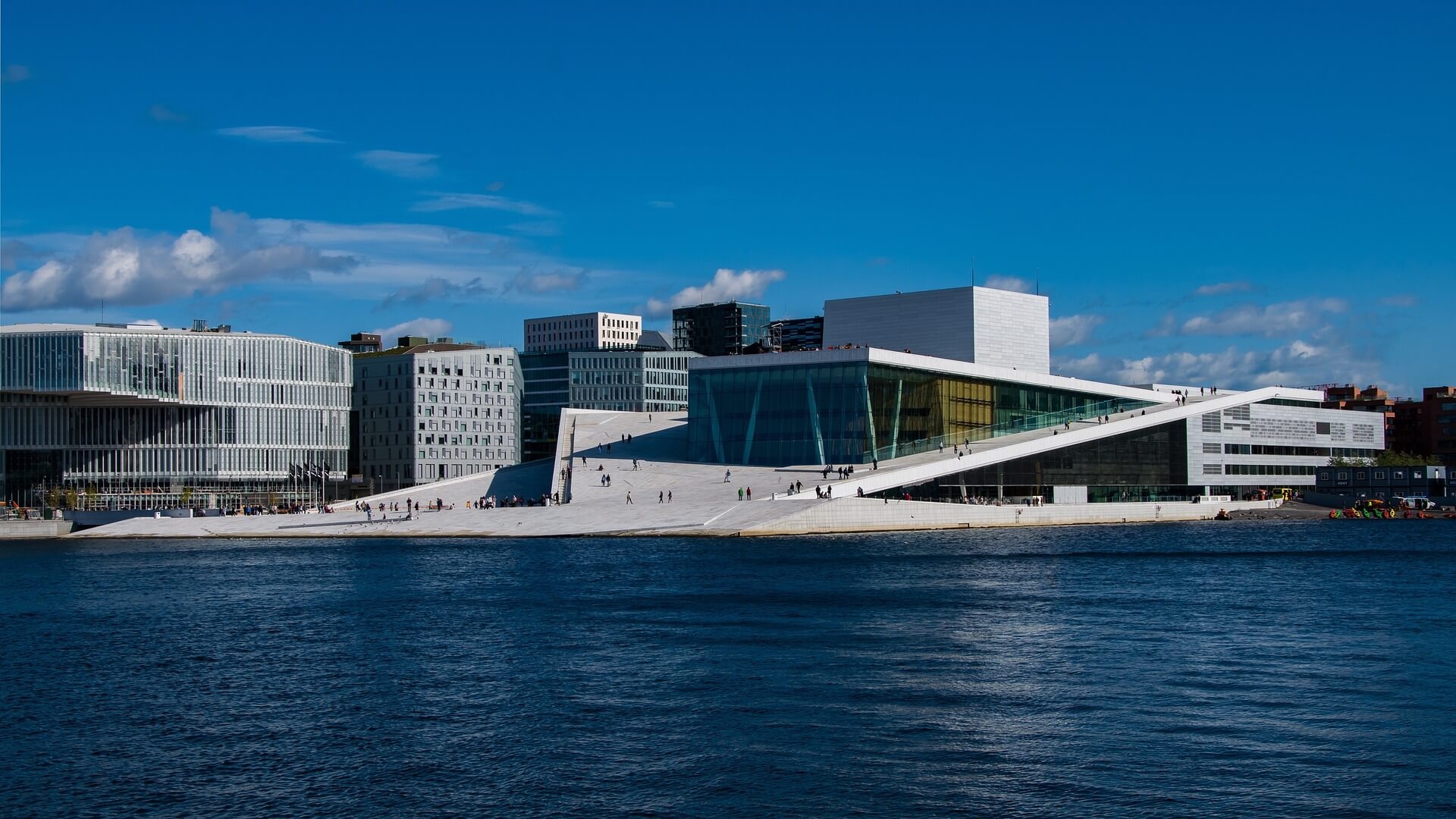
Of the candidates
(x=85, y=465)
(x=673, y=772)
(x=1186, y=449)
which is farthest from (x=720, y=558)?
(x=85, y=465)

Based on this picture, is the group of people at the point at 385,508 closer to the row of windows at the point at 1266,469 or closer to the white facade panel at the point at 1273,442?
the white facade panel at the point at 1273,442

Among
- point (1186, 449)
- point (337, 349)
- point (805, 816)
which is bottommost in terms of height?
point (805, 816)

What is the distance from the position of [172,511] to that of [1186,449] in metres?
59.6

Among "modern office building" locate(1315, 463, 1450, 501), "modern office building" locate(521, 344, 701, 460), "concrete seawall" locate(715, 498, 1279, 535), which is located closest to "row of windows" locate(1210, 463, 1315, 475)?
"modern office building" locate(1315, 463, 1450, 501)

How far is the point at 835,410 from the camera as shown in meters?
78.4

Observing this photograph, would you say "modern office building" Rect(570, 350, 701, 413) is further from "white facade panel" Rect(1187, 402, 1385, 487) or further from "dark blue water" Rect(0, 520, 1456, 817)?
"dark blue water" Rect(0, 520, 1456, 817)

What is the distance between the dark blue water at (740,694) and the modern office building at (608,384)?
99.3m

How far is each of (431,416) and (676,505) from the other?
51095 mm

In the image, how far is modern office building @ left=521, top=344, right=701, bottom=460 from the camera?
144 meters

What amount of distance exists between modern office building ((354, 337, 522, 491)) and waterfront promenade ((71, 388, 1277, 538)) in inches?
1002

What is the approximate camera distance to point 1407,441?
15400 cm

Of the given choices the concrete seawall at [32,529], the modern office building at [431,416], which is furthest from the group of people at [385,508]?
the modern office building at [431,416]

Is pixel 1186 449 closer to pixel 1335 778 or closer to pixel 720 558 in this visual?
pixel 720 558

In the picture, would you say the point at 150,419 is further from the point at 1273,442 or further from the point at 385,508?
the point at 1273,442
